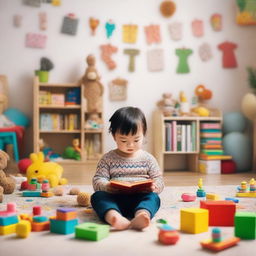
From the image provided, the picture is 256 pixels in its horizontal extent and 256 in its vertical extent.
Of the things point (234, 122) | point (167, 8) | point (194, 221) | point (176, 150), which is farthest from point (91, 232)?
point (167, 8)

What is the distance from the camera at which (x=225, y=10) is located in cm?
418

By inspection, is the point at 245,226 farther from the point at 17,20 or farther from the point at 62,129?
the point at 17,20

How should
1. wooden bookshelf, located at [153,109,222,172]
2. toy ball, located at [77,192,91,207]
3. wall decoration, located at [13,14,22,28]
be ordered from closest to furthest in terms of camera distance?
1. toy ball, located at [77,192,91,207]
2. wooden bookshelf, located at [153,109,222,172]
3. wall decoration, located at [13,14,22,28]

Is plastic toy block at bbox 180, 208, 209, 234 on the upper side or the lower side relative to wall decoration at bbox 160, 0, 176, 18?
lower

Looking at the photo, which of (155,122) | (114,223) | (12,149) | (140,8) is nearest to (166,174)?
(155,122)

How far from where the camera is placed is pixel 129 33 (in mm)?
4129

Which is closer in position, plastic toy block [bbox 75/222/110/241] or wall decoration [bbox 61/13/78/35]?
plastic toy block [bbox 75/222/110/241]

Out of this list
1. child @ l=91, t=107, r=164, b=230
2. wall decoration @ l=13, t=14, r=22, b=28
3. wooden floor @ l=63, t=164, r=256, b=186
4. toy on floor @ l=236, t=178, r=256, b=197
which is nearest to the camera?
child @ l=91, t=107, r=164, b=230

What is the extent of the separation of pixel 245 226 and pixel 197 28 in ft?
9.70

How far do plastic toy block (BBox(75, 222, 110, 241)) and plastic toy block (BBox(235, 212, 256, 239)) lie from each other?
0.44 metres

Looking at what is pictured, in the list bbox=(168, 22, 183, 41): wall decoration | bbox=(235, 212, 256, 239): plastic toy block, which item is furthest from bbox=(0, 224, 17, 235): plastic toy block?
bbox=(168, 22, 183, 41): wall decoration

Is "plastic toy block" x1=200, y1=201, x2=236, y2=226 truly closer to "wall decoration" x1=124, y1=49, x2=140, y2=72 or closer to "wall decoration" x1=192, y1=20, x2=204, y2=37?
"wall decoration" x1=124, y1=49, x2=140, y2=72

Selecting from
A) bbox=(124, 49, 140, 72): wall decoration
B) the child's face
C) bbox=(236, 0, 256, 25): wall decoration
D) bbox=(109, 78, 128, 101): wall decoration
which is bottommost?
the child's face

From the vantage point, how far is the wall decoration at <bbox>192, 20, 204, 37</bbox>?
4160 millimetres
